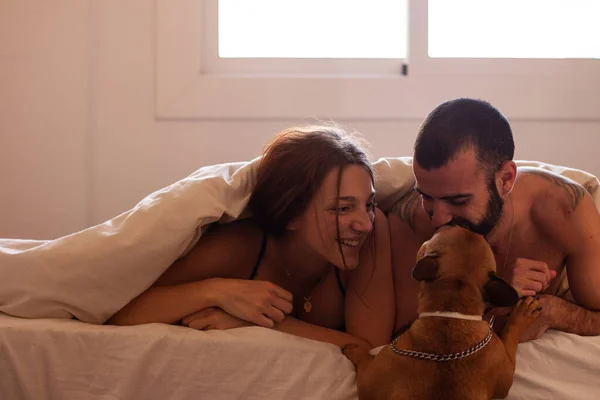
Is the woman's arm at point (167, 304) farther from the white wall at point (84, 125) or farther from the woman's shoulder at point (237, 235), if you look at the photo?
the white wall at point (84, 125)

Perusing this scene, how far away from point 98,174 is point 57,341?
1254mm

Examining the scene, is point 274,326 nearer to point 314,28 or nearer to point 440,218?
point 440,218

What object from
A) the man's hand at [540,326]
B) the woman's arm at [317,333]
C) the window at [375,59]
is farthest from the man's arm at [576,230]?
the window at [375,59]

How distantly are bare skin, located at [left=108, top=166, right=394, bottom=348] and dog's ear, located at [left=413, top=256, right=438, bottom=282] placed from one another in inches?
7.7

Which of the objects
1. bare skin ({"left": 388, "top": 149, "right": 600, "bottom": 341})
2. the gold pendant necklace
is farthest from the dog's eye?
the gold pendant necklace

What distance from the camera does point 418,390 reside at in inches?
43.8

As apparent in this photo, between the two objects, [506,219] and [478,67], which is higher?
[478,67]

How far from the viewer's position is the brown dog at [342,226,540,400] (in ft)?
3.69

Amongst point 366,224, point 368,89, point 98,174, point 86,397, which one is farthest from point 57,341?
point 368,89

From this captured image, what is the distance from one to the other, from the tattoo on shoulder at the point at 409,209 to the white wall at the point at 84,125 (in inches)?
34.2

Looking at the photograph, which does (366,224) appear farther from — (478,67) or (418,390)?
(478,67)

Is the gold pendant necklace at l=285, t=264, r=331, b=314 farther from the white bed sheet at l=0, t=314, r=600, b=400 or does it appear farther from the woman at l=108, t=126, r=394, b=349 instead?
the white bed sheet at l=0, t=314, r=600, b=400

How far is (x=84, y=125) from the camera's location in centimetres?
240

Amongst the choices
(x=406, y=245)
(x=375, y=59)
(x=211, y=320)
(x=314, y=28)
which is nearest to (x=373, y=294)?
(x=406, y=245)
